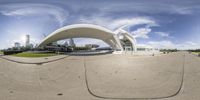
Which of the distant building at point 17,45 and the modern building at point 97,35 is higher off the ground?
the modern building at point 97,35

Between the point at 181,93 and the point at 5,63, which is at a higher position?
the point at 5,63

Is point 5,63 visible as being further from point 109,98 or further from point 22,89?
point 109,98

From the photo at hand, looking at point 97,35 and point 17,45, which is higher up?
point 97,35

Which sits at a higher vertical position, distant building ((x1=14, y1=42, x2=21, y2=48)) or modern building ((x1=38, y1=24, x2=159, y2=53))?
modern building ((x1=38, y1=24, x2=159, y2=53))

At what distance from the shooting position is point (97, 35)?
1201 inches

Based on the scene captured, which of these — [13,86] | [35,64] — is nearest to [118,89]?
[13,86]

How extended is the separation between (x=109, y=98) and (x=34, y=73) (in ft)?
11.9

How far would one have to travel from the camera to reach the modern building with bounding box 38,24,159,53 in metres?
23.2

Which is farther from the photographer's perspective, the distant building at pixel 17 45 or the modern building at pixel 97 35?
the modern building at pixel 97 35

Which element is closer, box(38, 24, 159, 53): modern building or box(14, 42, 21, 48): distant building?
box(14, 42, 21, 48): distant building

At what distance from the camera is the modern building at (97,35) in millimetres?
23203

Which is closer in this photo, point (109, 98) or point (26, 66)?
point (109, 98)

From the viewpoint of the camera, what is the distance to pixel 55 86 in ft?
15.1

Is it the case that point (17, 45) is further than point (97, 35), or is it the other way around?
point (97, 35)
